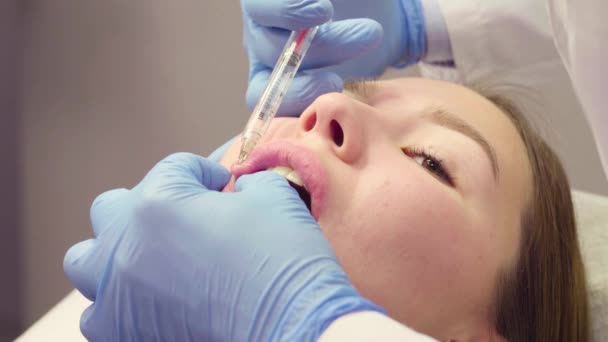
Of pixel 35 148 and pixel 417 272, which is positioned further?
pixel 35 148

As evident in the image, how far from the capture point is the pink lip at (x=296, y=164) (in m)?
0.78

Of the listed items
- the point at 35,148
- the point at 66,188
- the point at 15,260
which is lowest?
the point at 15,260

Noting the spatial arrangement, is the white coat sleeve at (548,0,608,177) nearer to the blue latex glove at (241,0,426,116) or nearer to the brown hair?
the brown hair

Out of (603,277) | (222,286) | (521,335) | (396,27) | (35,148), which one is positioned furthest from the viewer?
(35,148)

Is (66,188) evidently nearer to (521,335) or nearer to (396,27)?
(396,27)

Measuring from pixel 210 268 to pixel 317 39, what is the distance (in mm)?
504

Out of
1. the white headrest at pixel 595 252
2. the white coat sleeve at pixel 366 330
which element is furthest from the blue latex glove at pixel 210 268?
the white headrest at pixel 595 252

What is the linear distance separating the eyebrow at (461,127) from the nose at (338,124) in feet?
0.39

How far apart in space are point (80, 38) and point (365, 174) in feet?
4.39

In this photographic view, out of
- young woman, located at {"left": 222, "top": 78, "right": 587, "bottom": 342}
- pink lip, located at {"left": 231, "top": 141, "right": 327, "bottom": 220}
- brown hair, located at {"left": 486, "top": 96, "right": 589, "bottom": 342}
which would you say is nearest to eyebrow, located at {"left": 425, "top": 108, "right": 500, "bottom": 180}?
young woman, located at {"left": 222, "top": 78, "right": 587, "bottom": 342}

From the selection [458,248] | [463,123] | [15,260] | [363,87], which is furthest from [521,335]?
[15,260]

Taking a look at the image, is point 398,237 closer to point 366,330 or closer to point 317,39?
point 366,330

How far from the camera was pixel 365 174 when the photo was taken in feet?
2.64

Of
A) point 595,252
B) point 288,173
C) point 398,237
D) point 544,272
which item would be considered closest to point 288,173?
point 288,173
